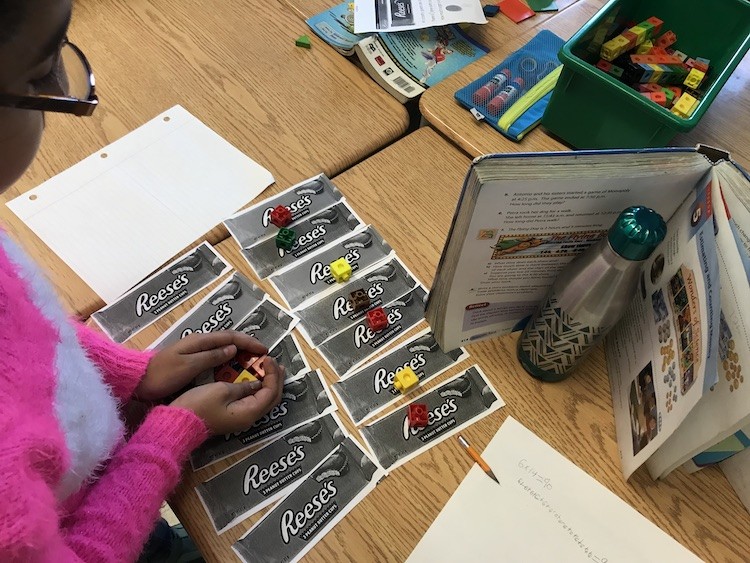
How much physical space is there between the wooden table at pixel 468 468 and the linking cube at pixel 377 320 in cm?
8

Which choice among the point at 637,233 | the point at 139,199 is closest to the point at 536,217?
the point at 637,233

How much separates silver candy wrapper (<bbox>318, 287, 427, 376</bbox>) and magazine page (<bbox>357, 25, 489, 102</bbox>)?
1.35ft

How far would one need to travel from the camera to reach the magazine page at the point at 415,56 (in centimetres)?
101

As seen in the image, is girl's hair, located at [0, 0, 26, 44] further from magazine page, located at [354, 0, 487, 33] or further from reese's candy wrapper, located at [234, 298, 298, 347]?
magazine page, located at [354, 0, 487, 33]

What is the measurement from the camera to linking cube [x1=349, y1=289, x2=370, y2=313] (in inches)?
29.7

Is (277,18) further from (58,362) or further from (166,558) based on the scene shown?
(166,558)

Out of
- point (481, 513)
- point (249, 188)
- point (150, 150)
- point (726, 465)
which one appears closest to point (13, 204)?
point (150, 150)

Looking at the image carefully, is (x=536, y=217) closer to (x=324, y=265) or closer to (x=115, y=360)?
(x=324, y=265)

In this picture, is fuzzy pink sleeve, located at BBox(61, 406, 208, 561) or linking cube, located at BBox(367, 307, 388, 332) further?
linking cube, located at BBox(367, 307, 388, 332)

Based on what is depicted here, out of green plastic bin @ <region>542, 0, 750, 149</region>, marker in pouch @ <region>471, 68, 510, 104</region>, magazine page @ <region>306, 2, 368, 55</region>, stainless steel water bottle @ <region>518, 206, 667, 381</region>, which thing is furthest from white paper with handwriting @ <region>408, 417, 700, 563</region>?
magazine page @ <region>306, 2, 368, 55</region>

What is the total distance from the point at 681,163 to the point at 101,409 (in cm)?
65

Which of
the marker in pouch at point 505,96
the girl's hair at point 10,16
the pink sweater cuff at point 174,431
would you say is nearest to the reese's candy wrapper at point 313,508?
the pink sweater cuff at point 174,431

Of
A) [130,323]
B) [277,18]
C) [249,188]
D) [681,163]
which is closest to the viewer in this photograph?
[681,163]

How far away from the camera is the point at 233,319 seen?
2.46 ft
